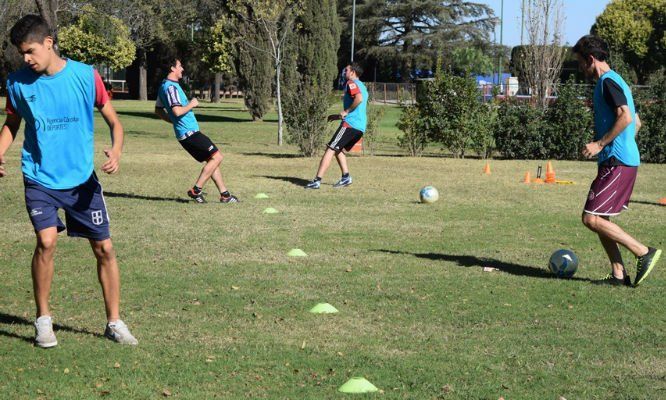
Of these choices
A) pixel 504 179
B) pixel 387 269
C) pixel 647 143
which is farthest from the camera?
pixel 647 143

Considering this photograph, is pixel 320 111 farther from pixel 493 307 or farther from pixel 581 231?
pixel 493 307

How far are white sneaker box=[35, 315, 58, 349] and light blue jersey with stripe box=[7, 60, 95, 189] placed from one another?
34.0 inches

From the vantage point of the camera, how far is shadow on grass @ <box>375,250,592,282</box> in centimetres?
876

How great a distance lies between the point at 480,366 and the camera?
18.9 feet

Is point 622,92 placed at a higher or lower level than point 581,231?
higher

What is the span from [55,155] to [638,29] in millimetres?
74292

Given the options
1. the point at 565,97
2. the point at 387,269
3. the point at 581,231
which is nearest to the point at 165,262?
the point at 387,269

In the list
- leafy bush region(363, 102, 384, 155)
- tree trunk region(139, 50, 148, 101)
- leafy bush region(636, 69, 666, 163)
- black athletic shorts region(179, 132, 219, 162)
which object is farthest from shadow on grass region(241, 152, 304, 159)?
tree trunk region(139, 50, 148, 101)

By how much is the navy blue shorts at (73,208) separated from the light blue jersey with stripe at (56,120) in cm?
5

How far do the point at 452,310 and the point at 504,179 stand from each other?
1057cm

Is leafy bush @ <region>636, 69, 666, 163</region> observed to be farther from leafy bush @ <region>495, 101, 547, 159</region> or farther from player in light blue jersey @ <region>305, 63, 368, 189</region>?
player in light blue jersey @ <region>305, 63, 368, 189</region>

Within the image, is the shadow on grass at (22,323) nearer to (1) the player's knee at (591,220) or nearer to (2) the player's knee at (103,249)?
(2) the player's knee at (103,249)

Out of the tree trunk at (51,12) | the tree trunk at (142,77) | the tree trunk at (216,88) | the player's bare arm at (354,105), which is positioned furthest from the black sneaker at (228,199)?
the tree trunk at (142,77)

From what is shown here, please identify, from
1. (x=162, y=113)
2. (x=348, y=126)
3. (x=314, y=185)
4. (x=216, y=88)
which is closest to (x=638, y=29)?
(x=216, y=88)
